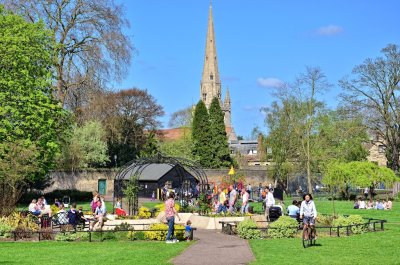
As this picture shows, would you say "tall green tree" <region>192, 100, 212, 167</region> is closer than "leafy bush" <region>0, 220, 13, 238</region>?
No

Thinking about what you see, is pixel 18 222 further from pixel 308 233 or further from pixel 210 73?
pixel 210 73

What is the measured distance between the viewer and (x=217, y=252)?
18.4m

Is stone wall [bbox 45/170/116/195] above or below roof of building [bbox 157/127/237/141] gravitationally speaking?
below

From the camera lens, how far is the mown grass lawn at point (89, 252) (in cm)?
1664

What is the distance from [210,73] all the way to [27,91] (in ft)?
390

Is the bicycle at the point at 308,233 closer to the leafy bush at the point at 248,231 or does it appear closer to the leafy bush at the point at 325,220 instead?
the leafy bush at the point at 248,231

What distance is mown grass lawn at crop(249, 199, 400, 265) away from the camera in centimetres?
1622

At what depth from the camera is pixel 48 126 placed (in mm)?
35469

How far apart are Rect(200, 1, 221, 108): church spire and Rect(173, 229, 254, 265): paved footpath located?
415ft

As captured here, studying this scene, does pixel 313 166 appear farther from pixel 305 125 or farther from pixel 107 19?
pixel 107 19

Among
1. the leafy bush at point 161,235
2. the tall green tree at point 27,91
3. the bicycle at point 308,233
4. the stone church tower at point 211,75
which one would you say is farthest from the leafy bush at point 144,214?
the stone church tower at point 211,75

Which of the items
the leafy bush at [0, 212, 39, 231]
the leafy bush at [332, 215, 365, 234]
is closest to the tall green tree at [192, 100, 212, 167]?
the leafy bush at [0, 212, 39, 231]

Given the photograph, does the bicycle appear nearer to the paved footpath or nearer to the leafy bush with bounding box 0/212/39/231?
the paved footpath

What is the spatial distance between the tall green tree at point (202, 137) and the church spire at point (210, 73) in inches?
2718
